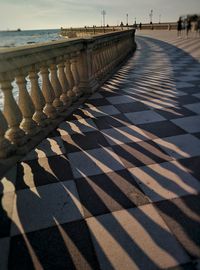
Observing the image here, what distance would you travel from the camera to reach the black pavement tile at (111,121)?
11.1 feet

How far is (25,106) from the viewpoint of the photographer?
2797 mm

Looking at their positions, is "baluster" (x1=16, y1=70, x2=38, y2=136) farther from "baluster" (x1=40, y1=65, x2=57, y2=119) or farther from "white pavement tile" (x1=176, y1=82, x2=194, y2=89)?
"white pavement tile" (x1=176, y1=82, x2=194, y2=89)

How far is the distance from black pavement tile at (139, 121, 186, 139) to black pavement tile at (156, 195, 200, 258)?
3.98ft

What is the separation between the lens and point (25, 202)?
1953 mm

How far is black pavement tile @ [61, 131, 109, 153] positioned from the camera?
2.81 m

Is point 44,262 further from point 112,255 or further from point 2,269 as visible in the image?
point 112,255

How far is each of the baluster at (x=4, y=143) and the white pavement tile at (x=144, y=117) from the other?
170cm

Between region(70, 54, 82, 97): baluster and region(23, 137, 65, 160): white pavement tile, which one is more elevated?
region(70, 54, 82, 97): baluster

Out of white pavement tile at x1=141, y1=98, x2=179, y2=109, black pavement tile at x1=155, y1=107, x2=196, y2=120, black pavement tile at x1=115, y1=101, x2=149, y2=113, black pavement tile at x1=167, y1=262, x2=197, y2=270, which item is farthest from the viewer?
white pavement tile at x1=141, y1=98, x2=179, y2=109

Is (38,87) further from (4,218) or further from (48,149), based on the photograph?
(4,218)

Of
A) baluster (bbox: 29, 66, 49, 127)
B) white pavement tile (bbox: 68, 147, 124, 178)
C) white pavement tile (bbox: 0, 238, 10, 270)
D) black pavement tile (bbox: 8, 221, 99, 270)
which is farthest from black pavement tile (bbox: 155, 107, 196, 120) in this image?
white pavement tile (bbox: 0, 238, 10, 270)

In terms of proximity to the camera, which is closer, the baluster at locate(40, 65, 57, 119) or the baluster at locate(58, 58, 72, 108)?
the baluster at locate(40, 65, 57, 119)

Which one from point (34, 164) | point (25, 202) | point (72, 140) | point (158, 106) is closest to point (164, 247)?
point (25, 202)

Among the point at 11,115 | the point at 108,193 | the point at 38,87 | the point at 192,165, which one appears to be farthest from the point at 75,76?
the point at 108,193
